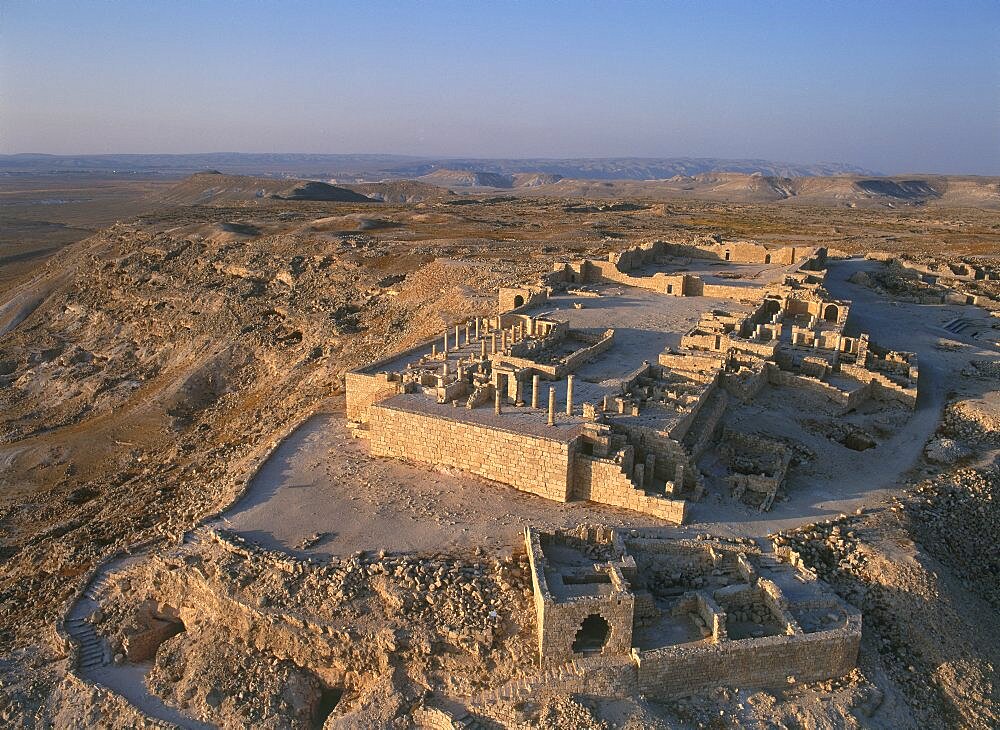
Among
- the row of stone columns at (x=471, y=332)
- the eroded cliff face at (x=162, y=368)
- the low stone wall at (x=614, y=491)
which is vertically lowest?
the eroded cliff face at (x=162, y=368)

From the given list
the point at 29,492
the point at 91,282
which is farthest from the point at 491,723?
the point at 91,282

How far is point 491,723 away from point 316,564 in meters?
3.94

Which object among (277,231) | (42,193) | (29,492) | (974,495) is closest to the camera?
(974,495)

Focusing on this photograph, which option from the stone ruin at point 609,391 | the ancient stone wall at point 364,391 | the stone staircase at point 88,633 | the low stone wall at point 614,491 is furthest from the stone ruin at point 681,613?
the stone staircase at point 88,633

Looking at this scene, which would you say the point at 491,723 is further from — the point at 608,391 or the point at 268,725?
the point at 608,391

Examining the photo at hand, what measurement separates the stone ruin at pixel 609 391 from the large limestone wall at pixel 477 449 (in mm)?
25

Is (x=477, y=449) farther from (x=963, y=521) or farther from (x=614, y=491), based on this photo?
(x=963, y=521)

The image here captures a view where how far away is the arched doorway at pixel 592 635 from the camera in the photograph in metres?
10.3

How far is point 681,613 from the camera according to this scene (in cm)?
1106

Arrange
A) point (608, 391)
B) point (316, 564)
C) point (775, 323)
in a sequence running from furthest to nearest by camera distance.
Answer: point (775, 323)
point (608, 391)
point (316, 564)

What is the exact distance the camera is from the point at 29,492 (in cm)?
1950

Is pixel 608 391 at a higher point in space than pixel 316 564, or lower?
higher

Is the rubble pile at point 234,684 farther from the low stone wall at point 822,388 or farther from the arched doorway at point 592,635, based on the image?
the low stone wall at point 822,388

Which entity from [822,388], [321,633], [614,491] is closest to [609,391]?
[614,491]
